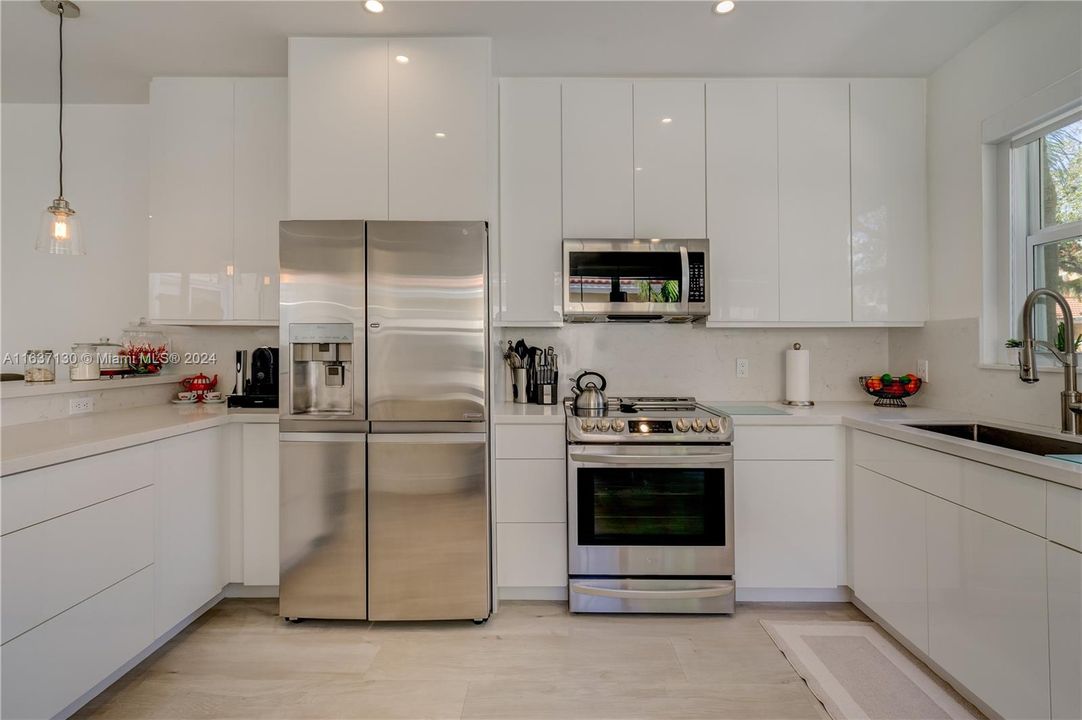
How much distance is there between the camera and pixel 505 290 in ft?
8.68

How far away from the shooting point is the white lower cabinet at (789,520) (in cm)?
235

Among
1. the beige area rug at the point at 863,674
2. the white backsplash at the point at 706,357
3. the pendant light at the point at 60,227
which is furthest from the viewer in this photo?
the white backsplash at the point at 706,357

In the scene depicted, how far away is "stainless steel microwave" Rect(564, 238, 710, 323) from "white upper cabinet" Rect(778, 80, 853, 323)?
21.4 inches

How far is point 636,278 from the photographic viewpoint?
A: 8.30 feet

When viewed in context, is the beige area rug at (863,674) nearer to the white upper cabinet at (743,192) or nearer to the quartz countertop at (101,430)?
the white upper cabinet at (743,192)

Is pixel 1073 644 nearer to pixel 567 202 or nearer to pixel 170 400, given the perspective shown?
pixel 567 202

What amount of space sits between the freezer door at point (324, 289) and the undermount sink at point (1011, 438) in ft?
8.03

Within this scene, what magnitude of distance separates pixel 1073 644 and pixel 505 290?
2.39 m

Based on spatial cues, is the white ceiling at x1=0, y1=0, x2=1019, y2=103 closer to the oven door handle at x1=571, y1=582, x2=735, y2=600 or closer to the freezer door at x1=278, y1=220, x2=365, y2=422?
the freezer door at x1=278, y1=220, x2=365, y2=422

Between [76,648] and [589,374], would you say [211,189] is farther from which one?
[589,374]

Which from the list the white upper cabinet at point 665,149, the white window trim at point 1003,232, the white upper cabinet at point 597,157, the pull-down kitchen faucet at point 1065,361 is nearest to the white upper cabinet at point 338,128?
the white upper cabinet at point 597,157

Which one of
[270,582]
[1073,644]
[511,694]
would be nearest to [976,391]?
[1073,644]

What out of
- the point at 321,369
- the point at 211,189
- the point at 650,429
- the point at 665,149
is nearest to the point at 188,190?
the point at 211,189

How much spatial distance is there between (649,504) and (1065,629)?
4.39 feet
